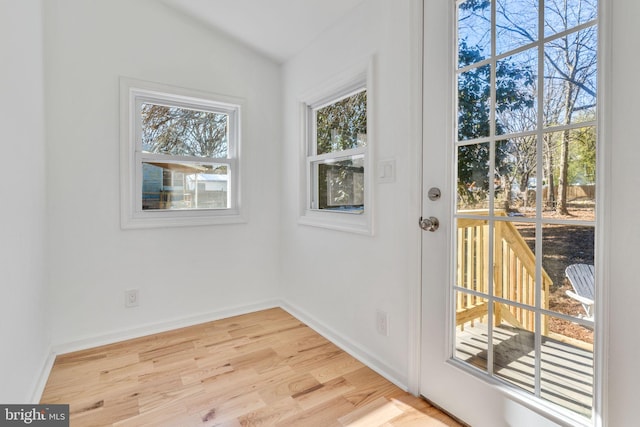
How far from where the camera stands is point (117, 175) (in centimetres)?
225

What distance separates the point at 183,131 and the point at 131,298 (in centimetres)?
131

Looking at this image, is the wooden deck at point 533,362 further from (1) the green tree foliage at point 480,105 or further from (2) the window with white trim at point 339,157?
(2) the window with white trim at point 339,157

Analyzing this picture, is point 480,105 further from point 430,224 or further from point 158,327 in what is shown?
point 158,327

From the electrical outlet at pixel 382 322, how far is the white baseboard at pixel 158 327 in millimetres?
1299

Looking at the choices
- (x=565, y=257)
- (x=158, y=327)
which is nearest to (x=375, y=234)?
(x=565, y=257)

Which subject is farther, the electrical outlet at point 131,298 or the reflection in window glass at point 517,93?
the electrical outlet at point 131,298

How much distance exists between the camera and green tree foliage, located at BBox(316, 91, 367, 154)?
7.05 ft

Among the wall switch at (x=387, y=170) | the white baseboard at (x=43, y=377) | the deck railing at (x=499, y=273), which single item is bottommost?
the white baseboard at (x=43, y=377)

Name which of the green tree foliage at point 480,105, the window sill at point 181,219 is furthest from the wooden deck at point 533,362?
the window sill at point 181,219

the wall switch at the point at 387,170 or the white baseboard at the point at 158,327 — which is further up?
the wall switch at the point at 387,170

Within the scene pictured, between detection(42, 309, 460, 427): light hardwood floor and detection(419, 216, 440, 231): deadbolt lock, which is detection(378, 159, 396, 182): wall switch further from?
detection(42, 309, 460, 427): light hardwood floor

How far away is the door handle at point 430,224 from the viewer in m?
1.52

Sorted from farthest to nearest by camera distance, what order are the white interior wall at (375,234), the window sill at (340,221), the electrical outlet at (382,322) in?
the window sill at (340,221)
the electrical outlet at (382,322)
the white interior wall at (375,234)

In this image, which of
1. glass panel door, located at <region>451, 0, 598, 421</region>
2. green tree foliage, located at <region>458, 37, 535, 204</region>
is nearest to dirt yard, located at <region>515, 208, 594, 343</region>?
glass panel door, located at <region>451, 0, 598, 421</region>
